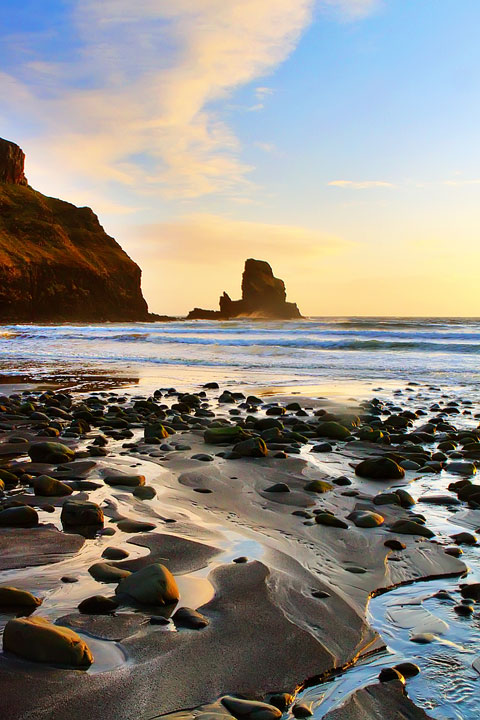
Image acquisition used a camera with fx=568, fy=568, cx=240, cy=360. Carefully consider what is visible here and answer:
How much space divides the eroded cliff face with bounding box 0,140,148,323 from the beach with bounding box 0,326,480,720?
235 ft

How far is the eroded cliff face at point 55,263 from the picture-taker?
77.1m

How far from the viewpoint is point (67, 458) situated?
4727 millimetres

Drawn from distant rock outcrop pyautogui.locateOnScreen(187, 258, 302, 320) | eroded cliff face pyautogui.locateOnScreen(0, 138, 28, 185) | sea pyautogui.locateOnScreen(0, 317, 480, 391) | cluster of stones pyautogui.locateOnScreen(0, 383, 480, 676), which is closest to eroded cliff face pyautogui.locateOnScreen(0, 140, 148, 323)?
eroded cliff face pyautogui.locateOnScreen(0, 138, 28, 185)

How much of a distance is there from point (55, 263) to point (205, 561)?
86.4 meters

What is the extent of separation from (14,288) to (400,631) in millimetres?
79322

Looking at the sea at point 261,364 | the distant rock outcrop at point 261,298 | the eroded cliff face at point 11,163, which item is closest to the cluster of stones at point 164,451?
the sea at point 261,364

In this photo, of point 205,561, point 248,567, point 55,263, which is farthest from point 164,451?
point 55,263

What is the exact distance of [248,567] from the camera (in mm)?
2639

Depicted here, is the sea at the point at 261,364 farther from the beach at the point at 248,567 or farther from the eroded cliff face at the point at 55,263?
the eroded cliff face at the point at 55,263

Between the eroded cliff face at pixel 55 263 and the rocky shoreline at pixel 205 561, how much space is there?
71652mm

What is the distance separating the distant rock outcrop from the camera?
110 meters

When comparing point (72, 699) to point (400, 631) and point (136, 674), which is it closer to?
point (136, 674)

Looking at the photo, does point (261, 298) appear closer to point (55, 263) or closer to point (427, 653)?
point (55, 263)

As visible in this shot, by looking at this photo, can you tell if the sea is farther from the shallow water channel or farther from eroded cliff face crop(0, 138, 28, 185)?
eroded cliff face crop(0, 138, 28, 185)
